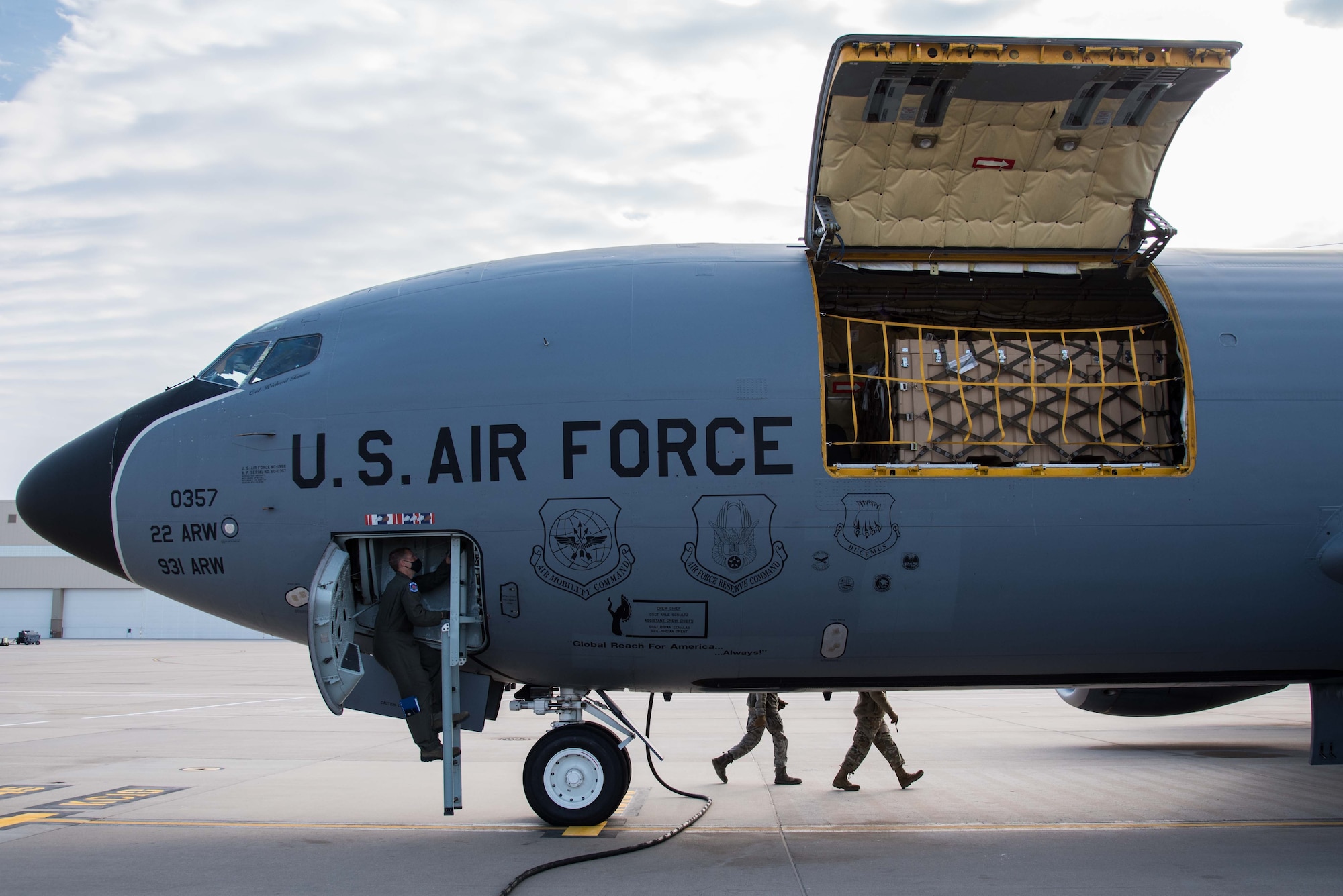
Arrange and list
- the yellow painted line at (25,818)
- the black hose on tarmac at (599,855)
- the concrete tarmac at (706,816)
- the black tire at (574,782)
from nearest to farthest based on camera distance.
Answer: the black hose on tarmac at (599,855) → the concrete tarmac at (706,816) → the black tire at (574,782) → the yellow painted line at (25,818)

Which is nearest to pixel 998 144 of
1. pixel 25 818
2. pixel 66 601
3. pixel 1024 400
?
pixel 1024 400

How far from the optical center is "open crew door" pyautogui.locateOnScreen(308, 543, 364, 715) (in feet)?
25.4

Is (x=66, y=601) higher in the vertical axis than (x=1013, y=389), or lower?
lower

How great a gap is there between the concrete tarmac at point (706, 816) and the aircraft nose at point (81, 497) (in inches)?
99.3

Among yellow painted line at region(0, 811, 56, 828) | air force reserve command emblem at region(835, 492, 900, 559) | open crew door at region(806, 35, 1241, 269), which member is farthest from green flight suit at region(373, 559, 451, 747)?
open crew door at region(806, 35, 1241, 269)

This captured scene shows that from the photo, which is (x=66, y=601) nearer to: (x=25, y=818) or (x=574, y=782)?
(x=25, y=818)

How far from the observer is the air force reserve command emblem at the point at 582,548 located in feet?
25.9

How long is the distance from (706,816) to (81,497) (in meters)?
6.44

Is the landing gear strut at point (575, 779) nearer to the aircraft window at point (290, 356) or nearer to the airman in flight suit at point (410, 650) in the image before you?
the airman in flight suit at point (410, 650)

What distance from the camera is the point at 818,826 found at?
9148 millimetres

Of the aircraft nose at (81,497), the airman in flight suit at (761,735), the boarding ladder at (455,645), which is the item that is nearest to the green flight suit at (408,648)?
the boarding ladder at (455,645)

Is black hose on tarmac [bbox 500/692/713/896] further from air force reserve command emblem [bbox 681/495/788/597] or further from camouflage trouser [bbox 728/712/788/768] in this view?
camouflage trouser [bbox 728/712/788/768]

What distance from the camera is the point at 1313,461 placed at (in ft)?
25.8

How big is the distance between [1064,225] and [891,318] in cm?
176
